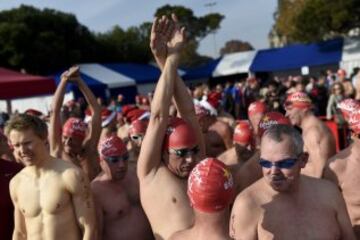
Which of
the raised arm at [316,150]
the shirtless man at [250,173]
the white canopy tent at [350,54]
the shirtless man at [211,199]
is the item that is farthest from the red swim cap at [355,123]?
the white canopy tent at [350,54]

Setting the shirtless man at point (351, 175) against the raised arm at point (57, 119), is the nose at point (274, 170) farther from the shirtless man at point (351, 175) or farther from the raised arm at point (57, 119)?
the raised arm at point (57, 119)

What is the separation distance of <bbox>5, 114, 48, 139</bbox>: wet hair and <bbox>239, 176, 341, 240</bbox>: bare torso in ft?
5.10

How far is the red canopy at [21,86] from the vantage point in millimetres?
7609

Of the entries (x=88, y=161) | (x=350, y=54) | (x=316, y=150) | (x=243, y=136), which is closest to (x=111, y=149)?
(x=88, y=161)

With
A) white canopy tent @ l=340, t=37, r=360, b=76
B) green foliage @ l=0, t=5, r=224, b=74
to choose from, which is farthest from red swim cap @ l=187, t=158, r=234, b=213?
white canopy tent @ l=340, t=37, r=360, b=76

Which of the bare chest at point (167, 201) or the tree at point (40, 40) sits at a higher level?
the tree at point (40, 40)

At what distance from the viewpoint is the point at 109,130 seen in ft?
26.3

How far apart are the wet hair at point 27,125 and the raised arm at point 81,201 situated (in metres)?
0.35

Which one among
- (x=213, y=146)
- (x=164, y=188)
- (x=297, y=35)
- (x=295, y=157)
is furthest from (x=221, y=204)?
(x=297, y=35)

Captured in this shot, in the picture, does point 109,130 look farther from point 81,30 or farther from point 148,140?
point 81,30

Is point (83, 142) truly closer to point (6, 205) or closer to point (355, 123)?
point (6, 205)

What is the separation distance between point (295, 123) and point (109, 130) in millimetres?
3297

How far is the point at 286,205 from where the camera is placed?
9.64 ft

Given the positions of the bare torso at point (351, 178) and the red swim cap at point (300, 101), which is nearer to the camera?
the bare torso at point (351, 178)
